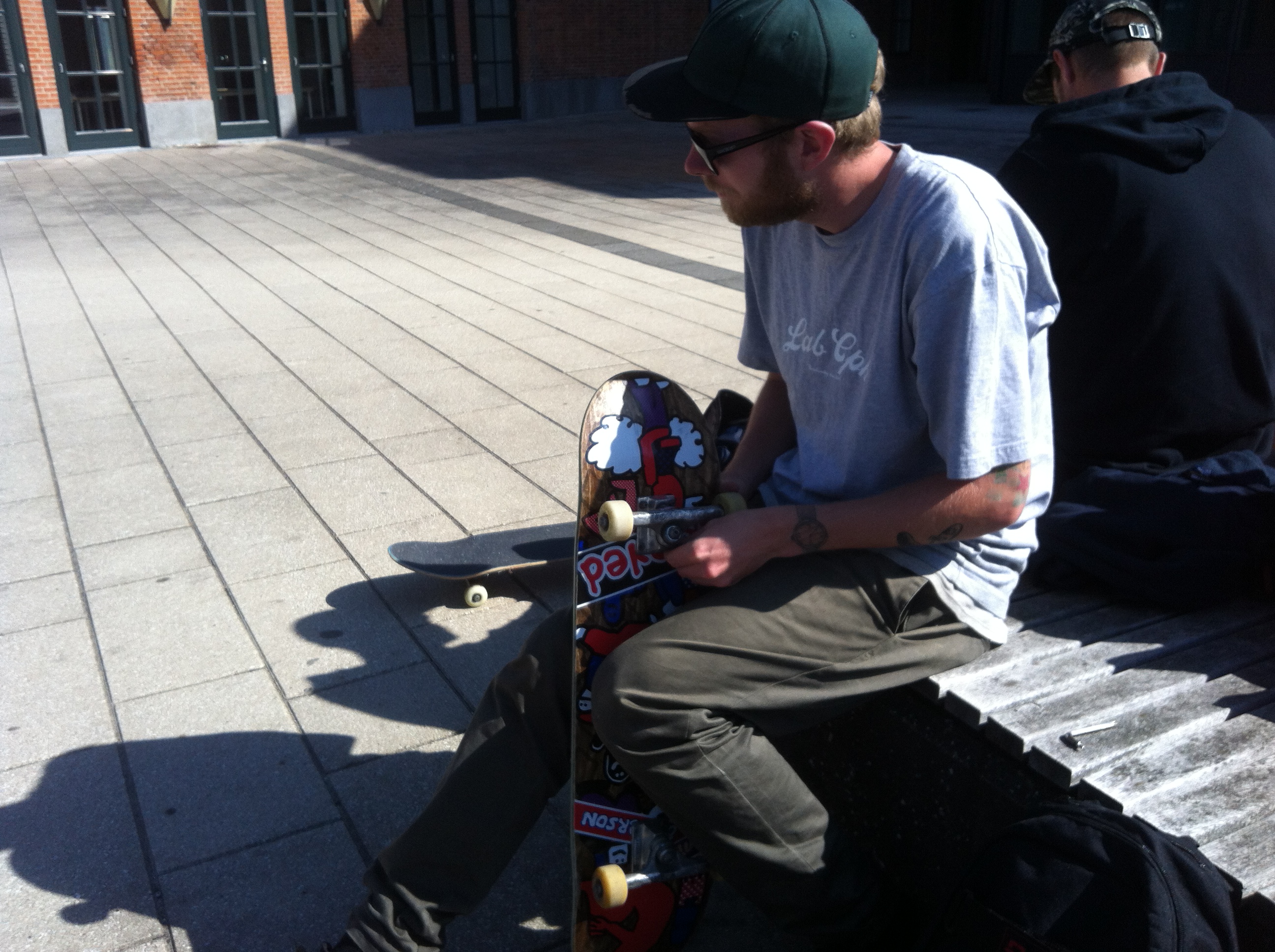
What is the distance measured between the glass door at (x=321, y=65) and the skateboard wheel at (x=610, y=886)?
19.7 meters

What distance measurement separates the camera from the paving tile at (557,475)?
4.38 m

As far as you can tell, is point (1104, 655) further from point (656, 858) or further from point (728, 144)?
point (728, 144)

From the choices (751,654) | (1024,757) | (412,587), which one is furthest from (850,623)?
(412,587)

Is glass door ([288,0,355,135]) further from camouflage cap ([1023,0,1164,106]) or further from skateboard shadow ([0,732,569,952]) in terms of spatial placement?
skateboard shadow ([0,732,569,952])

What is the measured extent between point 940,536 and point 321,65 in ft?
66.2

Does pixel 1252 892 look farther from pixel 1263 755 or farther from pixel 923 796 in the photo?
pixel 923 796

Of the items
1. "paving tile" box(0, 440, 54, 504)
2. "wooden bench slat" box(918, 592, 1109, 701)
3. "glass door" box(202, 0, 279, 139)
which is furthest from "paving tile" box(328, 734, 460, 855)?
"glass door" box(202, 0, 279, 139)

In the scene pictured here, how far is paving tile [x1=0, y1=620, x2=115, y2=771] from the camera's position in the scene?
2.88 meters

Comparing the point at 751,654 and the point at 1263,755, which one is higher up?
the point at 751,654

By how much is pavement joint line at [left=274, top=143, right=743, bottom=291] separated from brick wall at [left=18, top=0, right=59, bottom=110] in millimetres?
4873

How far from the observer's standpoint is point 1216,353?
2613 mm

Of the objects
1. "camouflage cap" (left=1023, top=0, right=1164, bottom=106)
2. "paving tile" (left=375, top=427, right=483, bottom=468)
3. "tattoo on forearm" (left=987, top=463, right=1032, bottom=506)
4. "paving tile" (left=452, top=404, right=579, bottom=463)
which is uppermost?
"camouflage cap" (left=1023, top=0, right=1164, bottom=106)

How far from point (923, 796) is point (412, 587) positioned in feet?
6.55

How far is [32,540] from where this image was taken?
4047 mm
